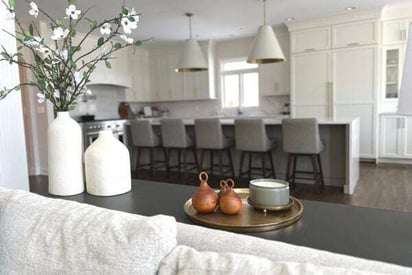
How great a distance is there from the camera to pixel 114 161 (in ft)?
4.55

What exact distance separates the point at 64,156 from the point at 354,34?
5.20 metres

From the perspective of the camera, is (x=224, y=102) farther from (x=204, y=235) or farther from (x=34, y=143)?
(x=204, y=235)

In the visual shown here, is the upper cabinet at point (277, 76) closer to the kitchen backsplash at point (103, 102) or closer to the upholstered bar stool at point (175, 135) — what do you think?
the upholstered bar stool at point (175, 135)

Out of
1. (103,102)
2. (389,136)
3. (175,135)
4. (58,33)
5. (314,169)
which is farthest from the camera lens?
(103,102)

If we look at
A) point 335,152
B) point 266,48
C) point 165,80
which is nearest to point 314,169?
point 335,152

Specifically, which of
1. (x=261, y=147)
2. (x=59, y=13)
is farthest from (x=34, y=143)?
(x=261, y=147)

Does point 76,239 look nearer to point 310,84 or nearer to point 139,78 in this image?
point 310,84

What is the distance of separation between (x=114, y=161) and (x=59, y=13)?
13.4 feet

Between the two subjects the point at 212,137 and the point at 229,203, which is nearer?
the point at 229,203

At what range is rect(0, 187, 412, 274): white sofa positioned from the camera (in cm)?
72

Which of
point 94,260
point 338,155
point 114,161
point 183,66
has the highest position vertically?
point 183,66

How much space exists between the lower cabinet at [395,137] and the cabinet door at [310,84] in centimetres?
93

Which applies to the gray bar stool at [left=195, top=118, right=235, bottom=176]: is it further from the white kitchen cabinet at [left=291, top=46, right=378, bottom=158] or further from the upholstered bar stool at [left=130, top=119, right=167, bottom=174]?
the white kitchen cabinet at [left=291, top=46, right=378, bottom=158]

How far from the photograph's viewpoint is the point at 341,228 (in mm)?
974
